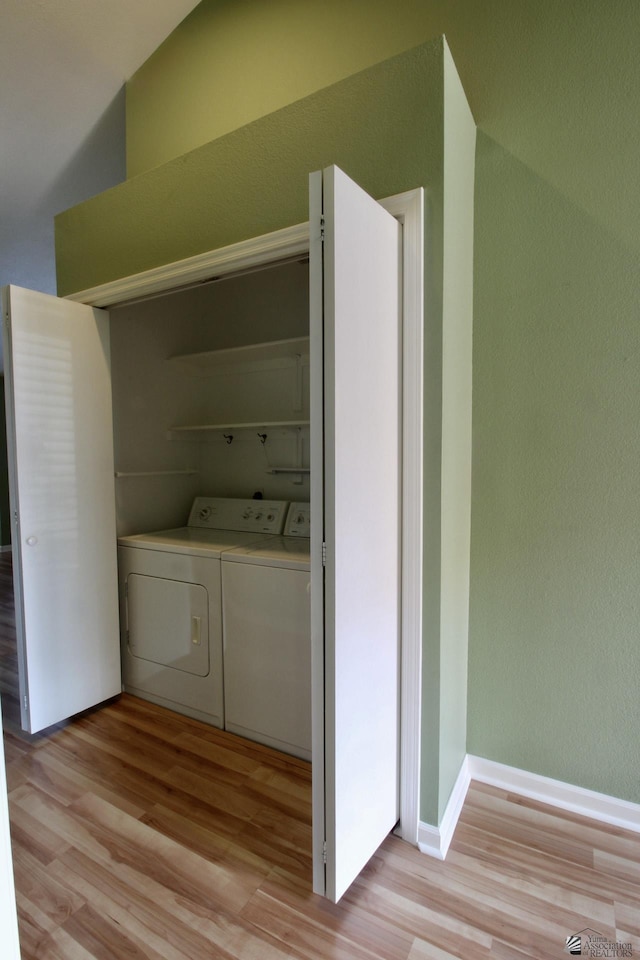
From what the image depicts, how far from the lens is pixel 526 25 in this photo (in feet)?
5.72

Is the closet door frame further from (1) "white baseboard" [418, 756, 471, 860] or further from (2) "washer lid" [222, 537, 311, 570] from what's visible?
(2) "washer lid" [222, 537, 311, 570]

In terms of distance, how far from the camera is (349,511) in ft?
4.36

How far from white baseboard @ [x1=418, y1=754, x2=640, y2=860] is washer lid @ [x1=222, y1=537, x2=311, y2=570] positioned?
40.1 inches

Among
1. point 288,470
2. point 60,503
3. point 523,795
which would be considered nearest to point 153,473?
point 60,503

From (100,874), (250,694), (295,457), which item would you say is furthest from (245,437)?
(100,874)

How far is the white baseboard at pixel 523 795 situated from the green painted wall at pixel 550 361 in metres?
0.04

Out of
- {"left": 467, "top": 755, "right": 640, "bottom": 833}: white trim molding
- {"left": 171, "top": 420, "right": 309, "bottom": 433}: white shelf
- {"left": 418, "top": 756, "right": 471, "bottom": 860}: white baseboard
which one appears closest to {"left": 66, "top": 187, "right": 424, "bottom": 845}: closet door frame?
{"left": 418, "top": 756, "right": 471, "bottom": 860}: white baseboard

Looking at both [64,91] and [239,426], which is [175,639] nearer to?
[239,426]

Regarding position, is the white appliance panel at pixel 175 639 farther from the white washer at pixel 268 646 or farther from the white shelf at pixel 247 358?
the white shelf at pixel 247 358

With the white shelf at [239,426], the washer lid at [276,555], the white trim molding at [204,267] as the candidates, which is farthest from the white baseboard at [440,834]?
the white trim molding at [204,267]

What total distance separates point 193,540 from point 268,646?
80 cm

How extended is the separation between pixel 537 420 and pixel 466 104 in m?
1.21

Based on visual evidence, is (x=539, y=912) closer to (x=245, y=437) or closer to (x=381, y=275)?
(x=381, y=275)

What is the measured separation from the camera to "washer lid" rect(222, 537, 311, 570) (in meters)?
2.05
